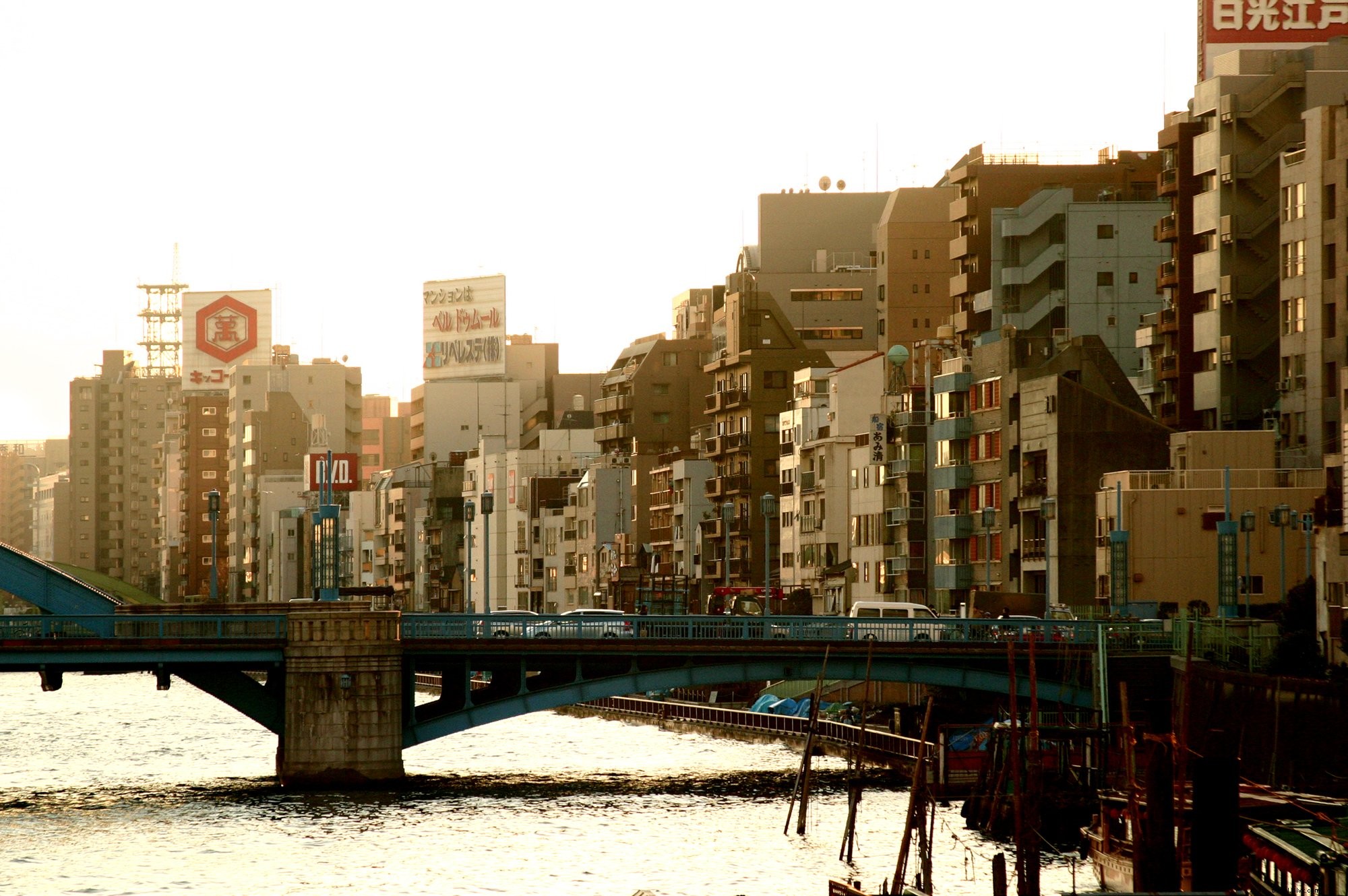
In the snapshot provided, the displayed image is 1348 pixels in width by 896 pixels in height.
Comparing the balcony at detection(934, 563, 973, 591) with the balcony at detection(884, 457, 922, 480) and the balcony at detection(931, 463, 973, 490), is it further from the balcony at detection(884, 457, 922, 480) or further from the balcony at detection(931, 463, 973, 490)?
the balcony at detection(884, 457, 922, 480)

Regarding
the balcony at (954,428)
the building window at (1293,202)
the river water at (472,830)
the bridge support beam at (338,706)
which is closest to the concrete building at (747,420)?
the balcony at (954,428)

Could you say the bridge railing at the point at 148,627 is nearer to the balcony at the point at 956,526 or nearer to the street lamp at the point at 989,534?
the street lamp at the point at 989,534

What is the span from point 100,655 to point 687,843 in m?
25.7

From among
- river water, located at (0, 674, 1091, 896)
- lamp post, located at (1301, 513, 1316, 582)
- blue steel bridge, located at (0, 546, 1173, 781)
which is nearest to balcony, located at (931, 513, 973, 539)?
river water, located at (0, 674, 1091, 896)

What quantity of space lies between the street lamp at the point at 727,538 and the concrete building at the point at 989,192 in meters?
21.7

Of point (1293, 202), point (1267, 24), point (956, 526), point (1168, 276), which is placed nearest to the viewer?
point (1293, 202)

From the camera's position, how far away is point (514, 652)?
89938mm

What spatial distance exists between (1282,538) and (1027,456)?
2868cm

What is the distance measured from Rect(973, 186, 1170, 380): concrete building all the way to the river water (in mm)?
47747

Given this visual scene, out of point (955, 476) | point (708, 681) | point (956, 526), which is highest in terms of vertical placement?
point (955, 476)

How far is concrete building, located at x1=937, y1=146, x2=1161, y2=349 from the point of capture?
15788cm

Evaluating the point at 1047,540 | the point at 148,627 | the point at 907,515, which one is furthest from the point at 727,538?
the point at 148,627

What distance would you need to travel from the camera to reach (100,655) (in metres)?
86.6

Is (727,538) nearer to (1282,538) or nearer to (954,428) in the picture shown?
(954,428)
